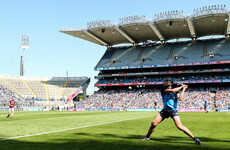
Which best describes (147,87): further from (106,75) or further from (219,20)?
(219,20)

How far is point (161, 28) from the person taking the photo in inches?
2383

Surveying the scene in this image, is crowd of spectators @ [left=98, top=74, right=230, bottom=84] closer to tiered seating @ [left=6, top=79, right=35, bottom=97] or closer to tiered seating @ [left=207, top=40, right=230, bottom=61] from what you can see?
tiered seating @ [left=207, top=40, right=230, bottom=61]

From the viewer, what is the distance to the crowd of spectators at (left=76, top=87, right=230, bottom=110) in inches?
2067

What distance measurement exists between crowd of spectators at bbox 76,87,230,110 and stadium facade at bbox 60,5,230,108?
2023 mm

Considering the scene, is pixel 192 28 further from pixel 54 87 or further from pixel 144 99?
pixel 54 87

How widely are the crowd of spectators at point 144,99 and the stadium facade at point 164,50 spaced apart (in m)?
2.02

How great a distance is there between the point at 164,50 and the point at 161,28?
1036 centimetres

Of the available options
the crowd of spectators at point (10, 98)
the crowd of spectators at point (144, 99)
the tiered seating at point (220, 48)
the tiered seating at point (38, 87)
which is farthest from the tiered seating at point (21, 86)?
the tiered seating at point (220, 48)

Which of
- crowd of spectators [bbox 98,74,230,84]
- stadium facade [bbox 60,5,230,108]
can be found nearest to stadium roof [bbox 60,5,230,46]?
stadium facade [bbox 60,5,230,108]

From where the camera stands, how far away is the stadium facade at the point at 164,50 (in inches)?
2243

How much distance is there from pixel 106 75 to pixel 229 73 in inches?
1291

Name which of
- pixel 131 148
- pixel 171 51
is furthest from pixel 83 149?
pixel 171 51

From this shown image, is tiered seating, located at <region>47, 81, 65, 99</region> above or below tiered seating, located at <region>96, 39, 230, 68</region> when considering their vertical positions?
below

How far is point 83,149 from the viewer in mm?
6512
